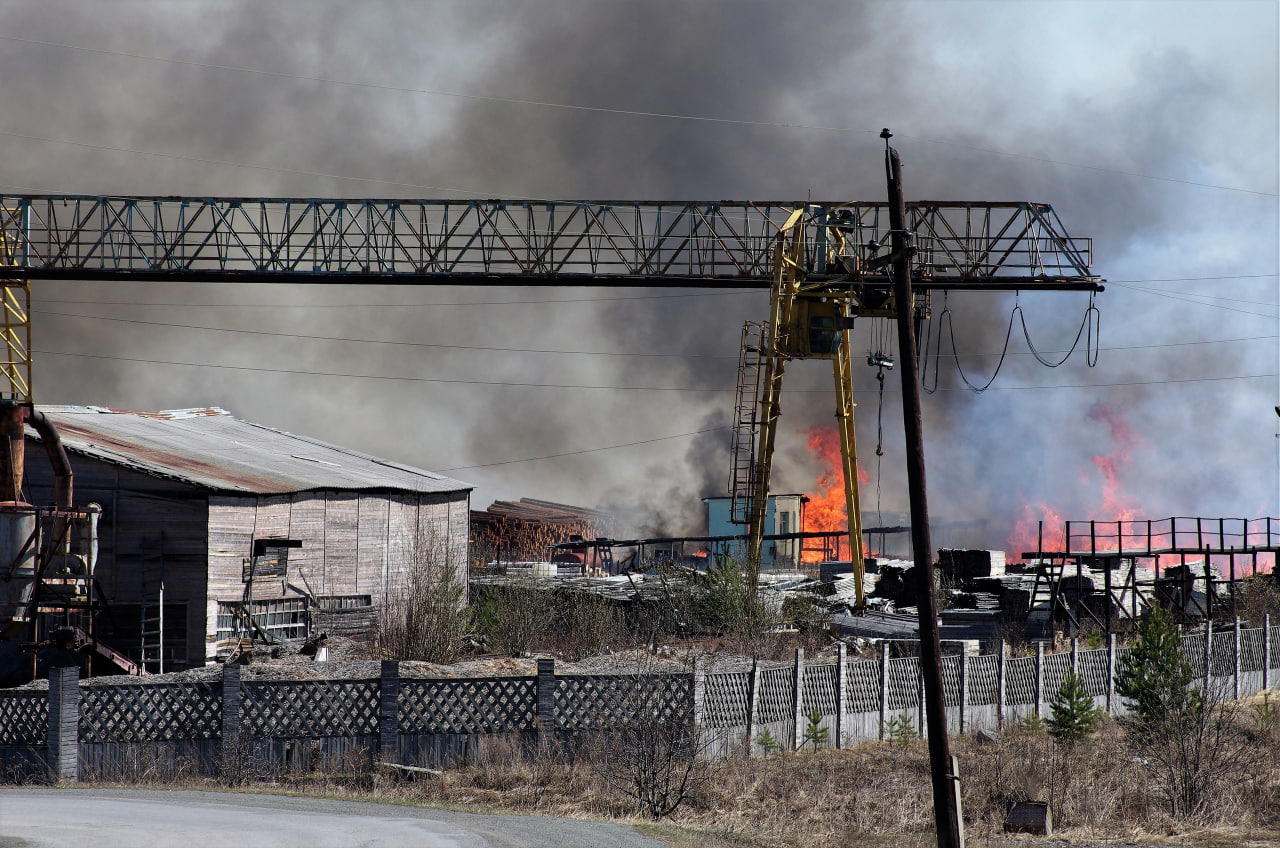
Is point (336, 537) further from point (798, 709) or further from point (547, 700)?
point (798, 709)

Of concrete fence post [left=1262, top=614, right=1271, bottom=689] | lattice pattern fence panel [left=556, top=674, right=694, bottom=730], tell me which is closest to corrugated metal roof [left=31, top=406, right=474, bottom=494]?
lattice pattern fence panel [left=556, top=674, right=694, bottom=730]

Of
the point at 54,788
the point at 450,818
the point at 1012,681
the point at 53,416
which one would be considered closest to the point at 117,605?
the point at 53,416

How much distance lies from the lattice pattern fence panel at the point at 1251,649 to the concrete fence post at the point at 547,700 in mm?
18504

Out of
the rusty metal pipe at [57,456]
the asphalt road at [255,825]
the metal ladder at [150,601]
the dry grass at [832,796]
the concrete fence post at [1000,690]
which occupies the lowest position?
the dry grass at [832,796]

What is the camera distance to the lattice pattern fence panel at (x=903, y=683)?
20578 millimetres

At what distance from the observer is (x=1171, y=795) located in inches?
663

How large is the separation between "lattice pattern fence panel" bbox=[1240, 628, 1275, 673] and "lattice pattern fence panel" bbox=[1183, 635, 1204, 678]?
2262mm

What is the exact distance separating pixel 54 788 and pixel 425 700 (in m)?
4.84

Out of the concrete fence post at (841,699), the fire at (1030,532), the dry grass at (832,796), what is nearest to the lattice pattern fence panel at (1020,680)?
the dry grass at (832,796)

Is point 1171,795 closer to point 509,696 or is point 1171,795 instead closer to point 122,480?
point 509,696

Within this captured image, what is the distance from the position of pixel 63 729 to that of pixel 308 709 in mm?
3151

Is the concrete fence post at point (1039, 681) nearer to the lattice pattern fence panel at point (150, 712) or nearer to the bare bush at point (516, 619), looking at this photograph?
the bare bush at point (516, 619)

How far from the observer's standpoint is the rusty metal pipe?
88.0ft

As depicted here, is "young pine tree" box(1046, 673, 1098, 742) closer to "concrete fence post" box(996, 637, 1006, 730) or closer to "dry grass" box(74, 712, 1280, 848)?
"concrete fence post" box(996, 637, 1006, 730)
